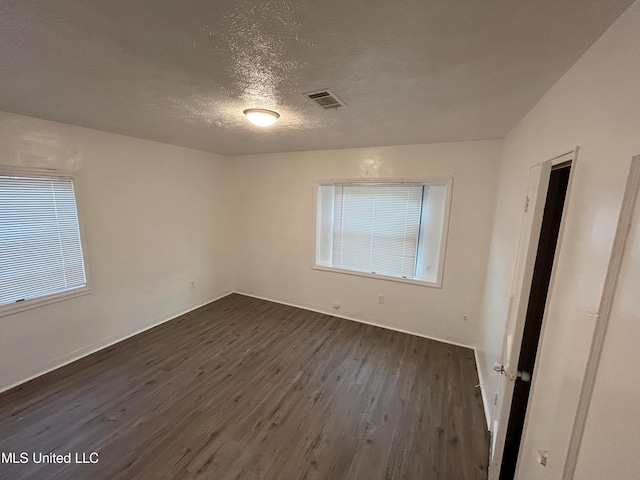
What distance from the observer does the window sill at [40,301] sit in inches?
89.8

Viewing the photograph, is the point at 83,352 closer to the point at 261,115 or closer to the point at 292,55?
the point at 261,115

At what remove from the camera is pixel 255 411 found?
2.16 meters

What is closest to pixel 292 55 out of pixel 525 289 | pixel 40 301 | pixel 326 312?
pixel 525 289

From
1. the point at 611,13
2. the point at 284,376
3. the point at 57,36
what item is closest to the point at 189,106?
the point at 57,36

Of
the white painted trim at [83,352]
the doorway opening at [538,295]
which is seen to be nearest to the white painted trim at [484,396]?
the doorway opening at [538,295]

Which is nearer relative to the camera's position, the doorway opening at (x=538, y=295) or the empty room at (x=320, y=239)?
the empty room at (x=320, y=239)

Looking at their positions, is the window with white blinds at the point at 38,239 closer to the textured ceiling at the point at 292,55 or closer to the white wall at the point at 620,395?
the textured ceiling at the point at 292,55

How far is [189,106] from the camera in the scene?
1952mm

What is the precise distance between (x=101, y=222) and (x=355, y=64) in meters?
3.16

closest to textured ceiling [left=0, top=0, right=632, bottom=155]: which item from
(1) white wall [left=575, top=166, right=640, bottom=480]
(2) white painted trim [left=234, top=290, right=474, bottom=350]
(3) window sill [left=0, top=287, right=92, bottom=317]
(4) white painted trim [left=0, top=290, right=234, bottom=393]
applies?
(1) white wall [left=575, top=166, right=640, bottom=480]

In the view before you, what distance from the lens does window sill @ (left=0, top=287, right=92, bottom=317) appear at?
7.48 feet

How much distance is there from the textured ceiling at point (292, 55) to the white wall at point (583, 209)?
132 millimetres

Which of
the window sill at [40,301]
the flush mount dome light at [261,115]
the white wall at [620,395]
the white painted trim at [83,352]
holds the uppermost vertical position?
the flush mount dome light at [261,115]

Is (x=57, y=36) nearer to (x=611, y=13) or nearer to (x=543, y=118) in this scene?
(x=611, y=13)
